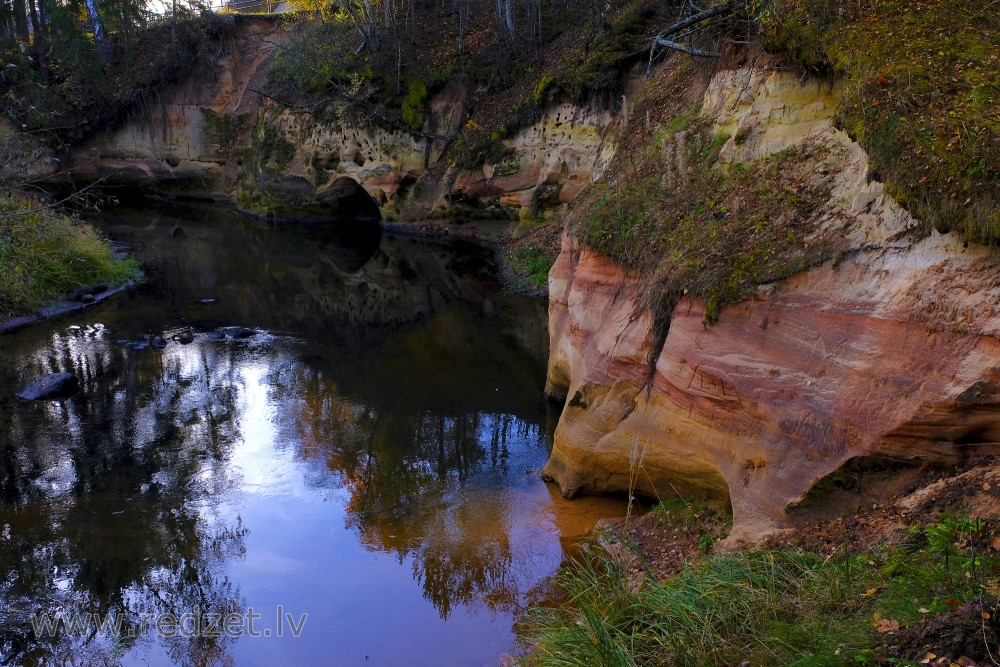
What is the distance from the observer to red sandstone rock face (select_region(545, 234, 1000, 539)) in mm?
5086

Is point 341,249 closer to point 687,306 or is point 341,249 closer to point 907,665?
point 687,306

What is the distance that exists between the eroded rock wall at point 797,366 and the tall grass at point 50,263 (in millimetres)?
11472

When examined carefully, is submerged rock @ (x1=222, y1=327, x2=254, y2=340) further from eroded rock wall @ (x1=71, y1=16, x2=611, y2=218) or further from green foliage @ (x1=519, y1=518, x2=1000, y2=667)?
green foliage @ (x1=519, y1=518, x2=1000, y2=667)

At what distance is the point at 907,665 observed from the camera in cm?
312

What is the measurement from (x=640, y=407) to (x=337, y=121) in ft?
79.2

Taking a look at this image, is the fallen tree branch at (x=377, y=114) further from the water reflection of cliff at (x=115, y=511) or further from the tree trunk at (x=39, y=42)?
the water reflection of cliff at (x=115, y=511)

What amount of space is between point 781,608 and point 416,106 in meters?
25.8

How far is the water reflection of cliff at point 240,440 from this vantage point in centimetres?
738

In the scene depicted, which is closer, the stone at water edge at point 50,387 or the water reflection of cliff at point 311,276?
the stone at water edge at point 50,387

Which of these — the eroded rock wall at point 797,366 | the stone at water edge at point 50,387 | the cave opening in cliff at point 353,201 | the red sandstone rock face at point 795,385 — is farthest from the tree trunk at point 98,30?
the red sandstone rock face at point 795,385

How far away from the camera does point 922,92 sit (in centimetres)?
597

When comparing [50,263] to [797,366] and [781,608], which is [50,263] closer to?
[797,366]

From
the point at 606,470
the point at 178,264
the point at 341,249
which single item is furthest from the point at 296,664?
the point at 341,249

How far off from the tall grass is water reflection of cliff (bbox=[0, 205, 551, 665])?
3.64 ft
